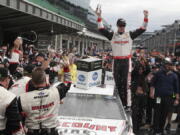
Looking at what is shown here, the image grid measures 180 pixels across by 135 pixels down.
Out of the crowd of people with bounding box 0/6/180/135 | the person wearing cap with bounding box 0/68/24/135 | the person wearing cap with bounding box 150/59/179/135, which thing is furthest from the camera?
the person wearing cap with bounding box 150/59/179/135

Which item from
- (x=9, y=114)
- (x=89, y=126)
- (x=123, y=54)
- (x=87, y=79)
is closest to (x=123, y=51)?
(x=123, y=54)

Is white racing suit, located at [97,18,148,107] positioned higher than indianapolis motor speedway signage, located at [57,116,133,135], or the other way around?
white racing suit, located at [97,18,148,107]

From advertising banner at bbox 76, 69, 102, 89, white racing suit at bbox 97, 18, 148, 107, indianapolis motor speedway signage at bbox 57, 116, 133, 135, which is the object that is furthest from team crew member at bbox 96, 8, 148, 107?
indianapolis motor speedway signage at bbox 57, 116, 133, 135

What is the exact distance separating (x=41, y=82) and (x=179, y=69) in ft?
21.0

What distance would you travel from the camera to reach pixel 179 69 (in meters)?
9.15

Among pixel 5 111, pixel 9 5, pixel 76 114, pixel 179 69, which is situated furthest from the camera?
pixel 9 5

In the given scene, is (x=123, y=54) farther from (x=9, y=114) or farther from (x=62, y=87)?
(x=9, y=114)

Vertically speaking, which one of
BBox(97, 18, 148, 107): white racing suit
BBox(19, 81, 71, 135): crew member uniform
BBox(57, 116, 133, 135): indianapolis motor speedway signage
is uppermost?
BBox(97, 18, 148, 107): white racing suit

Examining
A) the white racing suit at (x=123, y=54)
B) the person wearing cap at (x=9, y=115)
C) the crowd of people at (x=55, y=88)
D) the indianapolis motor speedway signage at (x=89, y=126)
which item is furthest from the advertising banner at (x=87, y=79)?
the person wearing cap at (x=9, y=115)

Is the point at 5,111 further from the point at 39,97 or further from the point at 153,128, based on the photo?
the point at 153,128

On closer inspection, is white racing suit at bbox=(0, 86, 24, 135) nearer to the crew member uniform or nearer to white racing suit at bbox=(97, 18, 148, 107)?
the crew member uniform

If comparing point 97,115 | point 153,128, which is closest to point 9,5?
point 153,128

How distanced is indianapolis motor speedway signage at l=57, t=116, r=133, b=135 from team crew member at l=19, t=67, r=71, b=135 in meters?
0.60

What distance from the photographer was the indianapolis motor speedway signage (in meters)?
4.47
